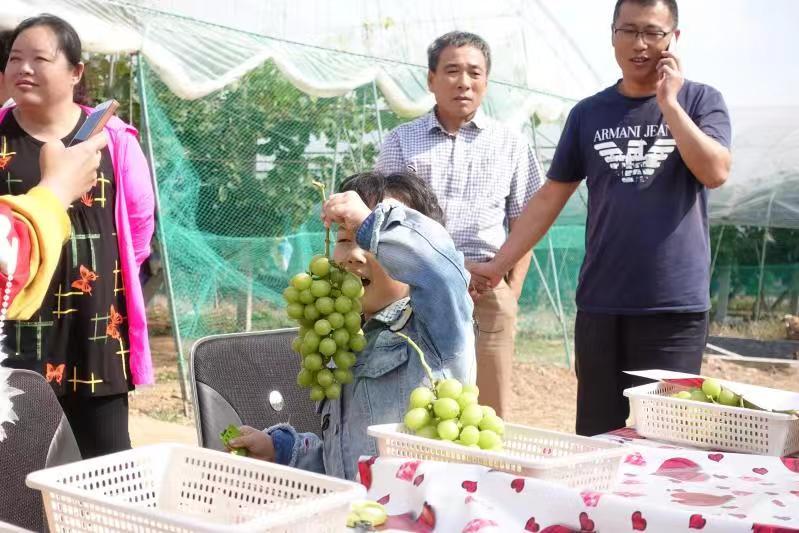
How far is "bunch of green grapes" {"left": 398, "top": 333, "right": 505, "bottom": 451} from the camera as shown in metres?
1.73

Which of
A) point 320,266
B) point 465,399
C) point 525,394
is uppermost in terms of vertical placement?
point 320,266

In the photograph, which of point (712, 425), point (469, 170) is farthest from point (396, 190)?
point (469, 170)

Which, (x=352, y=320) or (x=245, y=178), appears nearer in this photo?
(x=352, y=320)

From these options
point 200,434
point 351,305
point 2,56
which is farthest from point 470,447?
point 2,56

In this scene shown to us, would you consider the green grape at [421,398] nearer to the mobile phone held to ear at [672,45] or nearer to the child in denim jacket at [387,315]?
the child in denim jacket at [387,315]

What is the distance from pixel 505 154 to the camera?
4352mm

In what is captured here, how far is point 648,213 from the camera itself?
3119mm

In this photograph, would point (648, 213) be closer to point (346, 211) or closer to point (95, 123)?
point (346, 211)

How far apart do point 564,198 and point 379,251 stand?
63.1 inches

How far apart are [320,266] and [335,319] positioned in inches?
4.7

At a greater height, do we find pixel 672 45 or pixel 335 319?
pixel 672 45

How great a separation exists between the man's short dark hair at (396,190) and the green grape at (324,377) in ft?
1.58

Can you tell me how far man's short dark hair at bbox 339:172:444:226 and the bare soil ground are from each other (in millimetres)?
4605

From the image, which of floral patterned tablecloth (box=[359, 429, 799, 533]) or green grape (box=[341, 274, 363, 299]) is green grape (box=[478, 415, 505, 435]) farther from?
green grape (box=[341, 274, 363, 299])
